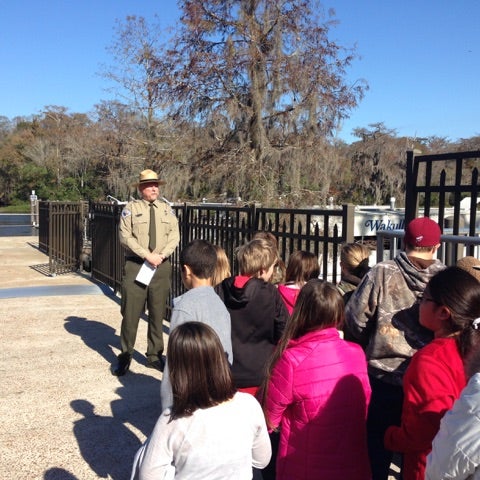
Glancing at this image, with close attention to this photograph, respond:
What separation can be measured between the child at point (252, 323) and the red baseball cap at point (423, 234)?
88cm

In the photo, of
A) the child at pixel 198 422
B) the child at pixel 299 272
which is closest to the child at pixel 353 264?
the child at pixel 299 272

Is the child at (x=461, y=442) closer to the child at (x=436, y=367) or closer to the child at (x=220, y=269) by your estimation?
the child at (x=436, y=367)

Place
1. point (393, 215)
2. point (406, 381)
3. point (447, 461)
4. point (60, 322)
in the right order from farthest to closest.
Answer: point (393, 215)
point (60, 322)
point (406, 381)
point (447, 461)

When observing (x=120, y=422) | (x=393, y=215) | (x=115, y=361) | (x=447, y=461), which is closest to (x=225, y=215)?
(x=115, y=361)

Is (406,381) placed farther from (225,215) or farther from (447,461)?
(225,215)

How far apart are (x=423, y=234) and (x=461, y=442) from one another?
1548 mm

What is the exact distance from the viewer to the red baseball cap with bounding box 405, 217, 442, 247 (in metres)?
2.96

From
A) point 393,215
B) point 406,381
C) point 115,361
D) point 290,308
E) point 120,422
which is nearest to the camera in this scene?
point 406,381

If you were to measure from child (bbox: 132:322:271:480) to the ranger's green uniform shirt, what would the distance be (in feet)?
12.4

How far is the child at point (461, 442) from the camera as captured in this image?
5.12 feet

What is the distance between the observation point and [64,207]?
13.3 m

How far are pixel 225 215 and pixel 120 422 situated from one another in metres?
2.99

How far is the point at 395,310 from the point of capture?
9.66 feet

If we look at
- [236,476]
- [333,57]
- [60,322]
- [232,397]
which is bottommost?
[60,322]
